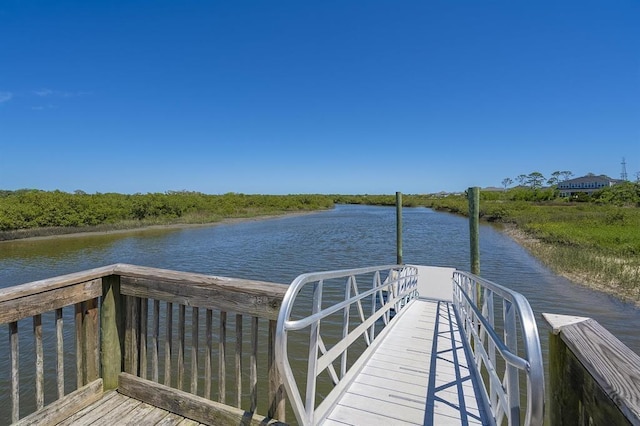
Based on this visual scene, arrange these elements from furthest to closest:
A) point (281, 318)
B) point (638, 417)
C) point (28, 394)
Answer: point (28, 394) → point (281, 318) → point (638, 417)

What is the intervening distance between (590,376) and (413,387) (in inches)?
98.4

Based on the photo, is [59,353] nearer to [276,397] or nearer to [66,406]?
[66,406]

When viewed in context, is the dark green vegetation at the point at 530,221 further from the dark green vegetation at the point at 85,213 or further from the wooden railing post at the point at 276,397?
the wooden railing post at the point at 276,397

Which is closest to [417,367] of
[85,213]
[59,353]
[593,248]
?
[59,353]

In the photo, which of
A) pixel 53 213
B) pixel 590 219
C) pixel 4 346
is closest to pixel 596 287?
pixel 4 346

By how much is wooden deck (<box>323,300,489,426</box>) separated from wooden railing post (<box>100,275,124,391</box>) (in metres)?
1.63

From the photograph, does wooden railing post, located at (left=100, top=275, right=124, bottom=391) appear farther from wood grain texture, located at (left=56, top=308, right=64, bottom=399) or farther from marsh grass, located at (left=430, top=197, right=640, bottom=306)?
marsh grass, located at (left=430, top=197, right=640, bottom=306)

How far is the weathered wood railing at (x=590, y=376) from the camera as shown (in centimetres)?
90

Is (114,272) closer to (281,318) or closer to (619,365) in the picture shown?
(281,318)

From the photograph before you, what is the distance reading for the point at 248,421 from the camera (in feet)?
6.83

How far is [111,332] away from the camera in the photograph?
99.2 inches

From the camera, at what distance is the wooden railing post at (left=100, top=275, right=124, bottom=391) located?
2.49 m

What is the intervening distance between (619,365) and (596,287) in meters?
12.6

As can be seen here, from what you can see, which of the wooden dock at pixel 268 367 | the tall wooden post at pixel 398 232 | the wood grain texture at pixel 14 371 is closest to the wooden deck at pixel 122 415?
the wooden dock at pixel 268 367
